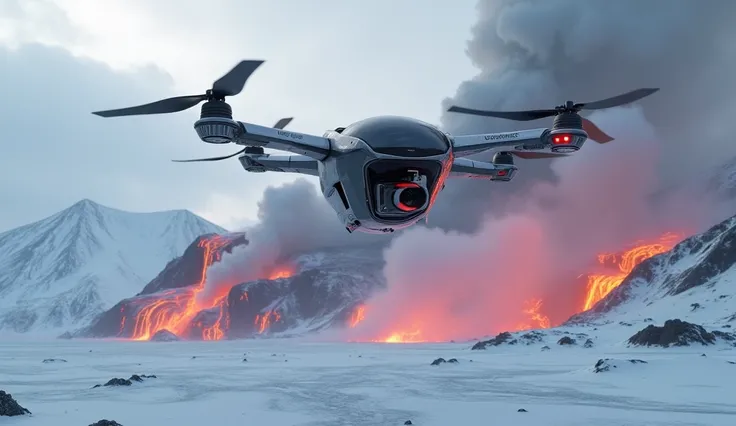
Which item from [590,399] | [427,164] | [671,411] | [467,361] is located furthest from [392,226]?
[467,361]

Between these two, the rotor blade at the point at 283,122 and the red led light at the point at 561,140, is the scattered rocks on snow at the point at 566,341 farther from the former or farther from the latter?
the red led light at the point at 561,140

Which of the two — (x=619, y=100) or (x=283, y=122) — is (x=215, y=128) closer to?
(x=283, y=122)

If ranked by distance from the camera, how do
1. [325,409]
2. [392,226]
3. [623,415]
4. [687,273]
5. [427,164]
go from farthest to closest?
[687,273] < [325,409] < [623,415] < [392,226] < [427,164]

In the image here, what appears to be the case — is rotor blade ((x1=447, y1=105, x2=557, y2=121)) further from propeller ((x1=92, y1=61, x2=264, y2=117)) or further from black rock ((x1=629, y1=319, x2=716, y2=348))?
black rock ((x1=629, y1=319, x2=716, y2=348))

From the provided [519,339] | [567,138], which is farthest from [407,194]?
[519,339]

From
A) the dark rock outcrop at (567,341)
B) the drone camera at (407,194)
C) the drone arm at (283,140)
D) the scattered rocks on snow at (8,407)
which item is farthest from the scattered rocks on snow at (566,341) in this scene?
the drone arm at (283,140)

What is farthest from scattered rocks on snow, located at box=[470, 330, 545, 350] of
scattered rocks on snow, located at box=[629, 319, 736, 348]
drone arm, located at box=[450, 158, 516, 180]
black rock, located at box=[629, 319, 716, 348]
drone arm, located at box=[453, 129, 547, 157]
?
drone arm, located at box=[453, 129, 547, 157]

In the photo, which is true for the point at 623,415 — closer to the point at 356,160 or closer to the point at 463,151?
the point at 463,151
